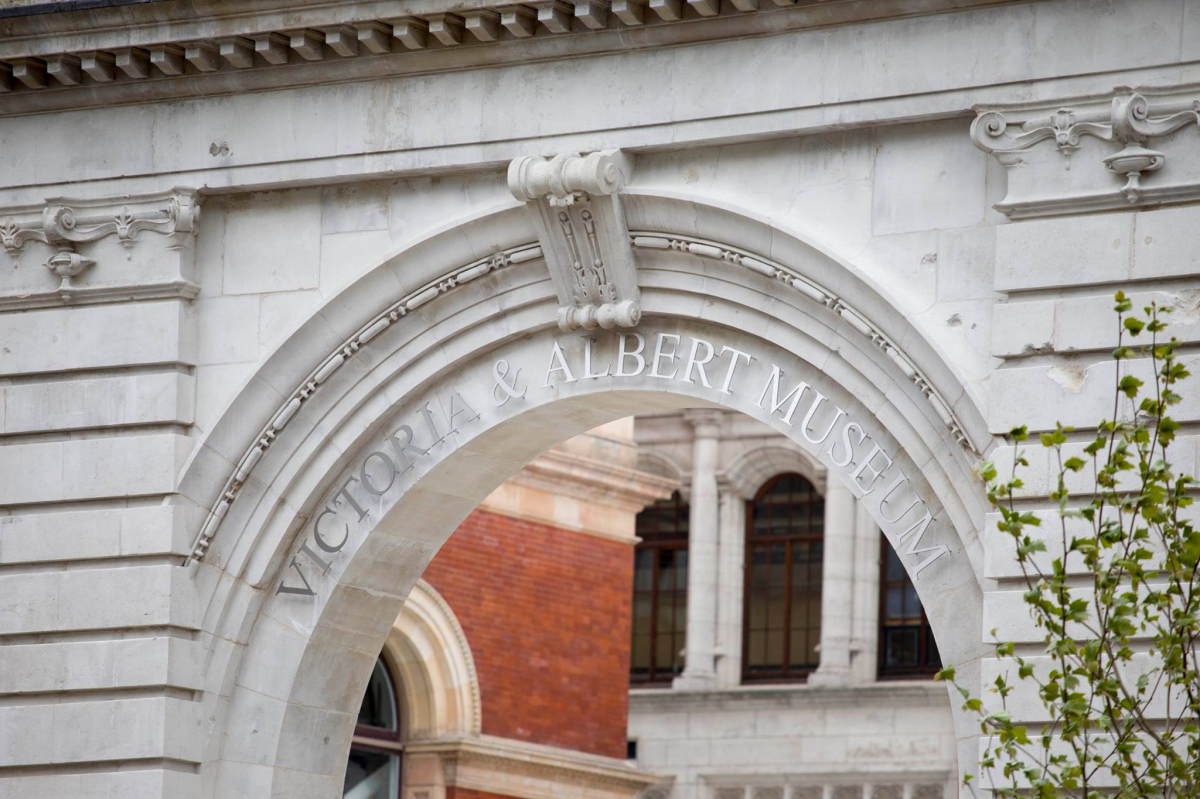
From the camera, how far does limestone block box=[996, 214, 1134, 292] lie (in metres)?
11.0

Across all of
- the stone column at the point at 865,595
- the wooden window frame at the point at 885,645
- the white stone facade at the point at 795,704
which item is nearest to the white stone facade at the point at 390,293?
the white stone facade at the point at 795,704

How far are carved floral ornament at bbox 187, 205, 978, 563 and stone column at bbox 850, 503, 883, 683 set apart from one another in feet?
66.6

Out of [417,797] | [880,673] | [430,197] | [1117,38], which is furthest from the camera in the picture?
[880,673]

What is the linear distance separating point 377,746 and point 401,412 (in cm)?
782

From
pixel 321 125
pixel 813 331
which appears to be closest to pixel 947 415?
pixel 813 331

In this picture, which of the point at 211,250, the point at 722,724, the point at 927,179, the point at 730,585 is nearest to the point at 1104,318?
the point at 927,179

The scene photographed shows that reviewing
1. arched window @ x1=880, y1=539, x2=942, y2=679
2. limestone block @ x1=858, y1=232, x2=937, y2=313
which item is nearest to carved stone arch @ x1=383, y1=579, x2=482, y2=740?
limestone block @ x1=858, y1=232, x2=937, y2=313

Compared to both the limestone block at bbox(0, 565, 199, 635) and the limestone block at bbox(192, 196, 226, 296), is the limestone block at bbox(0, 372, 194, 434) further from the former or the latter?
the limestone block at bbox(0, 565, 199, 635)

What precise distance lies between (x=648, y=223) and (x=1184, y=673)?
4780 millimetres

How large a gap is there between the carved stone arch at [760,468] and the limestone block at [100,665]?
21961 millimetres

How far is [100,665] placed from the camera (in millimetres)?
13078

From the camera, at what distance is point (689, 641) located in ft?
111

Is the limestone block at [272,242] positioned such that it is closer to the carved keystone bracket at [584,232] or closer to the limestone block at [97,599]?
the carved keystone bracket at [584,232]

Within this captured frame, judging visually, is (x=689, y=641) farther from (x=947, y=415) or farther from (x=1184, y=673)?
(x=1184, y=673)
